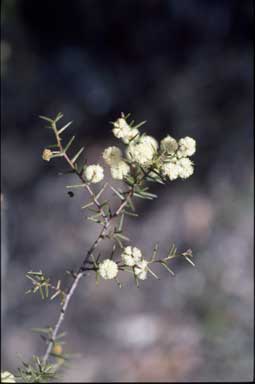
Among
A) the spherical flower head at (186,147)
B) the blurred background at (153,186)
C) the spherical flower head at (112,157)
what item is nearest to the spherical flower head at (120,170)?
the spherical flower head at (112,157)

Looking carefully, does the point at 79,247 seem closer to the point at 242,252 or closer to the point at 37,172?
the point at 37,172

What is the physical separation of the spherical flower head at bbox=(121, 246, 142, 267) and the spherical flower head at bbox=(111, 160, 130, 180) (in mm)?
166

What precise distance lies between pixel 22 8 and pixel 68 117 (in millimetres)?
1012

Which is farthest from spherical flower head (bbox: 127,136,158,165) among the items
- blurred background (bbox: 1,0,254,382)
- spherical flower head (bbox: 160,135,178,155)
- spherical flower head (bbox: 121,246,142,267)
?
blurred background (bbox: 1,0,254,382)

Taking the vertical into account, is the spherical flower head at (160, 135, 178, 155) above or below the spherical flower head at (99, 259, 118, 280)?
above

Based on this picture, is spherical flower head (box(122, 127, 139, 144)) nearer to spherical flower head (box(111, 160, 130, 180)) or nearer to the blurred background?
spherical flower head (box(111, 160, 130, 180))

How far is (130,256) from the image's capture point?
1126 mm

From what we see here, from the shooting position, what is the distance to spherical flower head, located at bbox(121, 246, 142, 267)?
112 centimetres

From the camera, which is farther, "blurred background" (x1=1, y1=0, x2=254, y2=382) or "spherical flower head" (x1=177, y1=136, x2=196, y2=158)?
"blurred background" (x1=1, y1=0, x2=254, y2=382)

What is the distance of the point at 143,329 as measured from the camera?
3367mm

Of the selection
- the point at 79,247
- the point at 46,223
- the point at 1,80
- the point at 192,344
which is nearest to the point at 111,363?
the point at 192,344

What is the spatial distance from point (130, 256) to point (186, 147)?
263 millimetres

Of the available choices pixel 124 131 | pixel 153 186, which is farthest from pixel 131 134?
pixel 153 186

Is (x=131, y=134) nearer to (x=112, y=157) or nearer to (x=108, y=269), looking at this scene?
(x=112, y=157)
